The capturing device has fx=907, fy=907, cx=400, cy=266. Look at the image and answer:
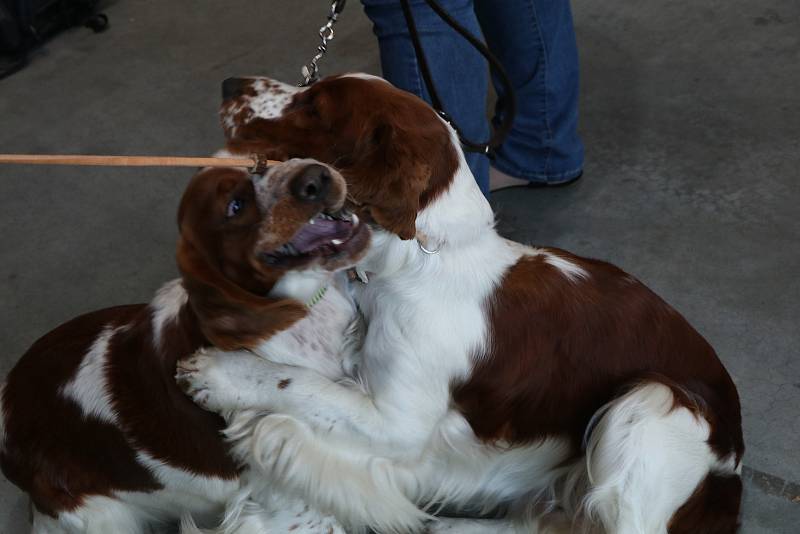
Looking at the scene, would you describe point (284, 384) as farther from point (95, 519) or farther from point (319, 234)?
point (95, 519)

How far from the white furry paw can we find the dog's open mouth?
0.30m

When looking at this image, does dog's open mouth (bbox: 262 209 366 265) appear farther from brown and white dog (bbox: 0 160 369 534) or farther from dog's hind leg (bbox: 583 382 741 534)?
dog's hind leg (bbox: 583 382 741 534)

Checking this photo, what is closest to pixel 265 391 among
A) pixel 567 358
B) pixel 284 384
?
pixel 284 384

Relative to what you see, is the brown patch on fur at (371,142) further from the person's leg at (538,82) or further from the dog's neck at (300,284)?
the person's leg at (538,82)

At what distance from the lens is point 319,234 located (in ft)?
6.11

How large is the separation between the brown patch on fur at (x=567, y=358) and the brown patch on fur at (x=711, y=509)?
8 cm

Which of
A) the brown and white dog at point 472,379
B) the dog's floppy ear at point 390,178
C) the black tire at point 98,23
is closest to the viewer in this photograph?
the dog's floppy ear at point 390,178

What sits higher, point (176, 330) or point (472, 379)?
point (176, 330)

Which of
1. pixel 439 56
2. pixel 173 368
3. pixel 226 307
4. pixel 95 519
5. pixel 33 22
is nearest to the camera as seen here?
pixel 226 307

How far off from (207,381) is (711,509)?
3.86 feet

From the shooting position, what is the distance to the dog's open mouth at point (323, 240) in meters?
1.83

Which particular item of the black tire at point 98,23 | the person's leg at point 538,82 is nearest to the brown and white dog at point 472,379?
the person's leg at point 538,82

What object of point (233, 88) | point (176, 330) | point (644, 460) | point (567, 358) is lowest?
point (644, 460)

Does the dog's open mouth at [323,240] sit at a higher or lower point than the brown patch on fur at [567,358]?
higher
